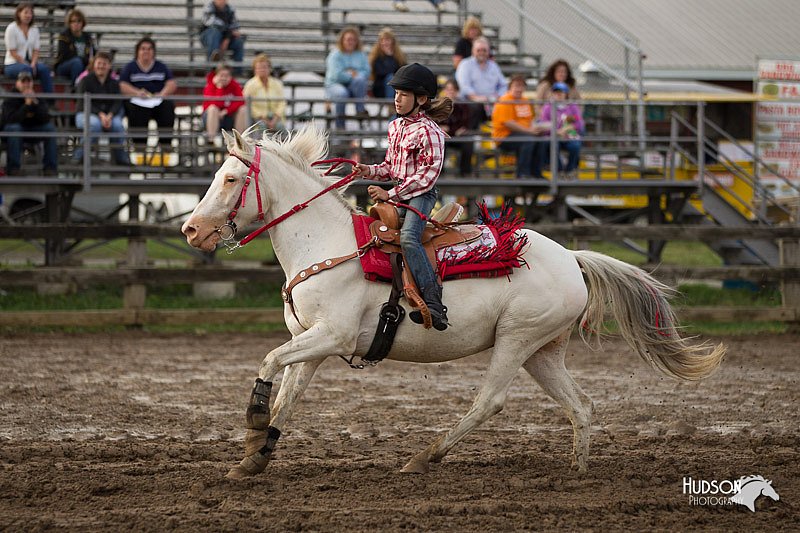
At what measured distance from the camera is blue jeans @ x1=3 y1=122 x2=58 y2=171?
14.0m

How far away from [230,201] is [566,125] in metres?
9.72

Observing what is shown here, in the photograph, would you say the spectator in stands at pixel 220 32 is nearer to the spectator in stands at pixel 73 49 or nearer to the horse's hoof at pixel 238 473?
the spectator in stands at pixel 73 49

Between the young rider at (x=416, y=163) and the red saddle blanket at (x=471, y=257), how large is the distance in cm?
17

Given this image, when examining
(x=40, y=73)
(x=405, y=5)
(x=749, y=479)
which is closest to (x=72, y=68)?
(x=40, y=73)

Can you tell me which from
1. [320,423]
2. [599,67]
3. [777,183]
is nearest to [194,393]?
[320,423]

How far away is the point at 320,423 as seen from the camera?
833cm

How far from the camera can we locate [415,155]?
22.1 ft

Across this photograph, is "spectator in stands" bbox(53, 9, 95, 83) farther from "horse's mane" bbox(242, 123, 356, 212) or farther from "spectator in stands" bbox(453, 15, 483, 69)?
"horse's mane" bbox(242, 123, 356, 212)

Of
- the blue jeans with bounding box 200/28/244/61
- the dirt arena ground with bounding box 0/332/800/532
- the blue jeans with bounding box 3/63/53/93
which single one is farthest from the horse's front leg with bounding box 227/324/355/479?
the blue jeans with bounding box 200/28/244/61

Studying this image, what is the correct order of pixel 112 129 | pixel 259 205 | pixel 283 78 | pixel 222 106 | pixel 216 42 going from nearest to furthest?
1. pixel 259 205
2. pixel 112 129
3. pixel 222 106
4. pixel 216 42
5. pixel 283 78

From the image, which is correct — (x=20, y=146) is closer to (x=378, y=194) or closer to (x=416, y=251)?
(x=378, y=194)

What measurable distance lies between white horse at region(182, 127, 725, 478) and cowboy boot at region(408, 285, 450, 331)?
4.8 inches

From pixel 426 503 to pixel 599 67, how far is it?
1361 centimetres

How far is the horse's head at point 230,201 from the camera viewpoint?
6359 millimetres
